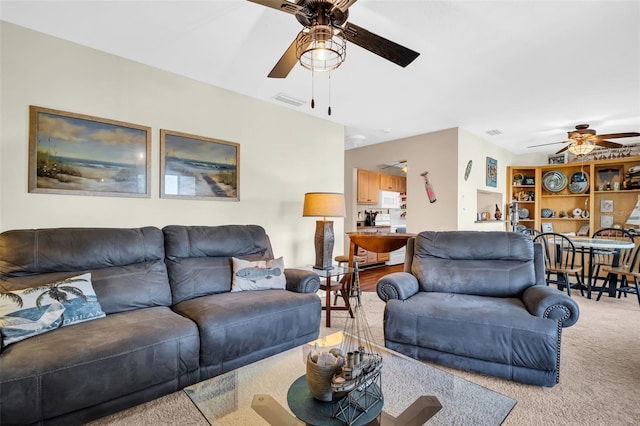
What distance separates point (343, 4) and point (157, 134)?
2.18 metres

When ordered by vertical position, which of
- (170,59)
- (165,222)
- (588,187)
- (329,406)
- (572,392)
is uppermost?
(170,59)

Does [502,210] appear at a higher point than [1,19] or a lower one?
lower

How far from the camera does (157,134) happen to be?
2.95 metres

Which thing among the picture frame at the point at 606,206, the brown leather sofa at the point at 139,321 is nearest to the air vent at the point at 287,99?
the brown leather sofa at the point at 139,321

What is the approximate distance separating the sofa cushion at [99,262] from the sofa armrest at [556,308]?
2.59 meters

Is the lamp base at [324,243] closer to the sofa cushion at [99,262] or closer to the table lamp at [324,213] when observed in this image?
the table lamp at [324,213]

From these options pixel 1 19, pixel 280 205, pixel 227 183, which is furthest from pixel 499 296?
pixel 1 19

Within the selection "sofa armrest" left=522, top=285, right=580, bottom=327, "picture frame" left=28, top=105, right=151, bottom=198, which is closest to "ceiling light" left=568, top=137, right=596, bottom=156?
"sofa armrest" left=522, top=285, right=580, bottom=327

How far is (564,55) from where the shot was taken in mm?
2666

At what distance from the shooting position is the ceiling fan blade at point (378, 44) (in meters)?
1.73

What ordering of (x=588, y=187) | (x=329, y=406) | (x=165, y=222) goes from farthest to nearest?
(x=588, y=187) < (x=165, y=222) < (x=329, y=406)

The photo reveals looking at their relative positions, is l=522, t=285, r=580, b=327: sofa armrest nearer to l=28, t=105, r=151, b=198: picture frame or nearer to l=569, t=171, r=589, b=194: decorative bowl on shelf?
l=28, t=105, r=151, b=198: picture frame

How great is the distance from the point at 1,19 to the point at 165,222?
6.07 feet

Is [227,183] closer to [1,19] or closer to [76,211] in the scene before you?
[76,211]
